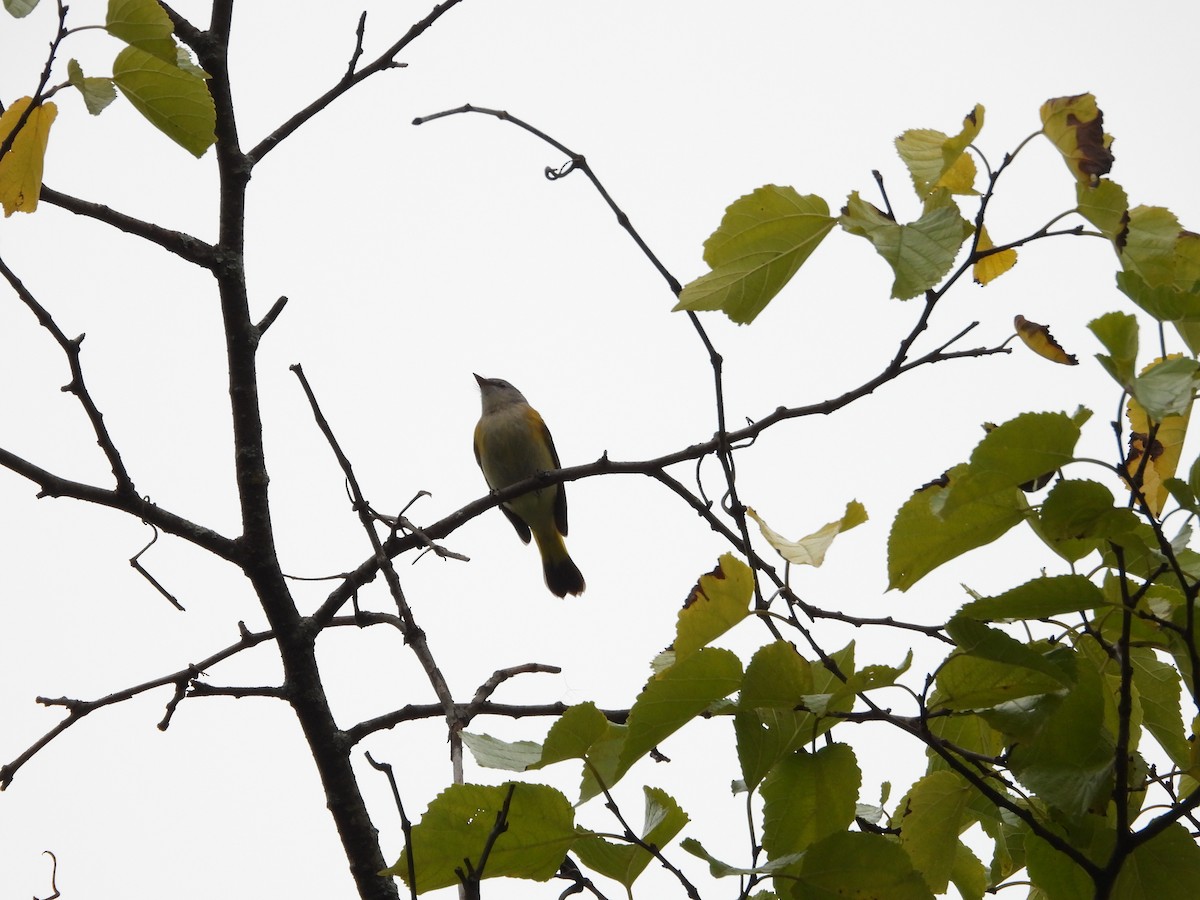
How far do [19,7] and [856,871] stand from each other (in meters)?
1.81

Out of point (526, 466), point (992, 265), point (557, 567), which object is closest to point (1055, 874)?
point (992, 265)

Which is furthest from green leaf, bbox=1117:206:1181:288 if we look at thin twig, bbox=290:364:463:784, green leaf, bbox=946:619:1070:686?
thin twig, bbox=290:364:463:784

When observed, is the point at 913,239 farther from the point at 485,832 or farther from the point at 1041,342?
the point at 485,832

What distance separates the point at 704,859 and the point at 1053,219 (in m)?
1.00

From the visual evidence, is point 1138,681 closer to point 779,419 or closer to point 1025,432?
point 1025,432

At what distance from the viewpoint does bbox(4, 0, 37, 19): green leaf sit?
1.79 meters

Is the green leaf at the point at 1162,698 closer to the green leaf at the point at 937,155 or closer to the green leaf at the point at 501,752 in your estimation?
the green leaf at the point at 937,155

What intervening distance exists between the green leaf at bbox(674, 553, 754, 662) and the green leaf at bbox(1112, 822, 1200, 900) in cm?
61

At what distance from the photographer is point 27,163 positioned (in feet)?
6.72

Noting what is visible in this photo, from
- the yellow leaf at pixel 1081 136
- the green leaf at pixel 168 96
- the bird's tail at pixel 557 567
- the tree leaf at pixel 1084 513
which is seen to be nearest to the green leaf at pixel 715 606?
the tree leaf at pixel 1084 513

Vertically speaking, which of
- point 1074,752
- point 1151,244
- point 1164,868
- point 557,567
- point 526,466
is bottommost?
point 1164,868

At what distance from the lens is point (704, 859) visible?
1364 millimetres

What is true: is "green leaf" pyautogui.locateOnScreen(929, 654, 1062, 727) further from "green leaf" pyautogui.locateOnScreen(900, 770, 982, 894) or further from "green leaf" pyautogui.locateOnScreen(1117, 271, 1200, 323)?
"green leaf" pyautogui.locateOnScreen(1117, 271, 1200, 323)

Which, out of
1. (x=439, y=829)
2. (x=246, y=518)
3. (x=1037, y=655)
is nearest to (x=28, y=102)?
(x=246, y=518)
